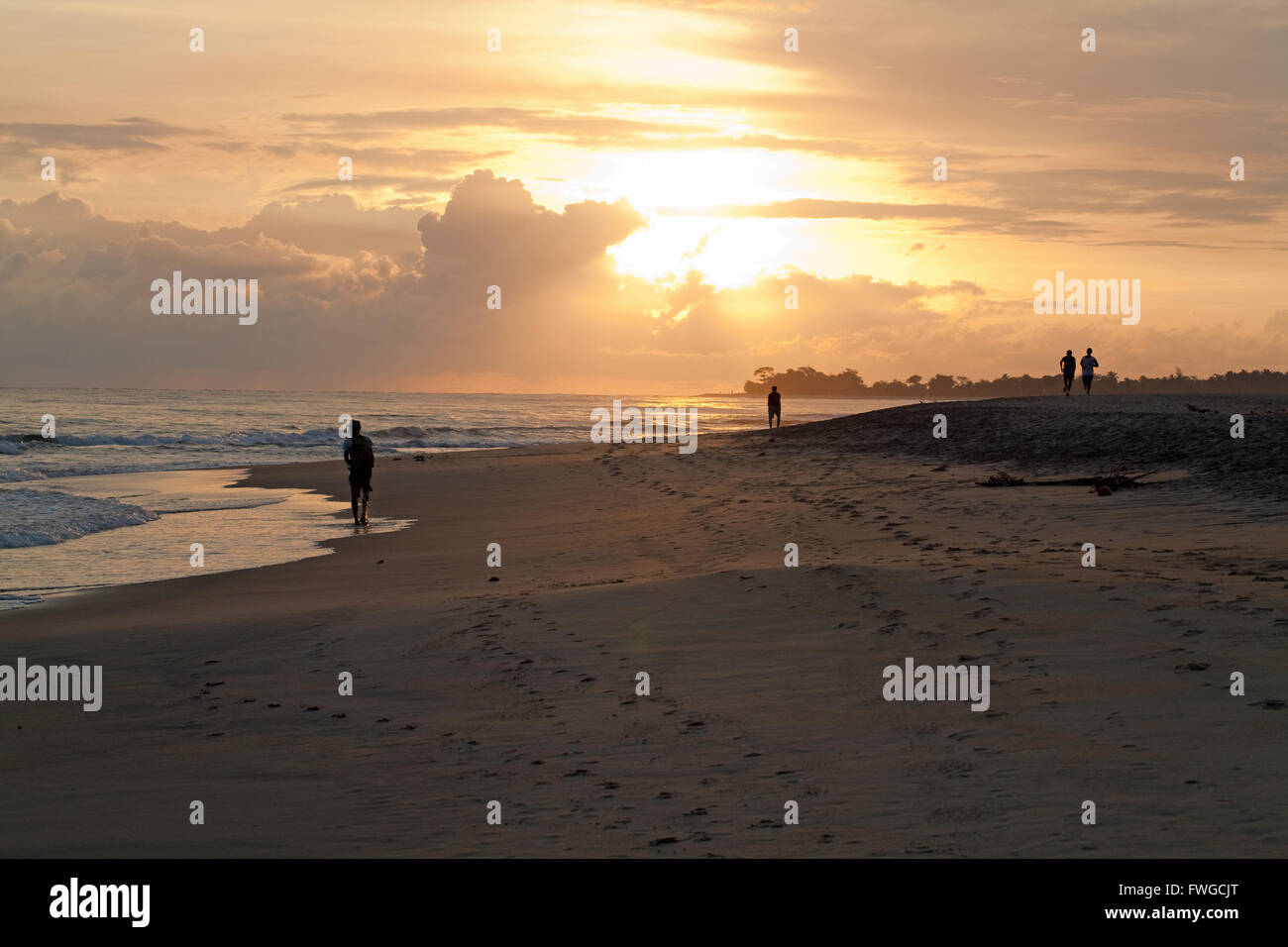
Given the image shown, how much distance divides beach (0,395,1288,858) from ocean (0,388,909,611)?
8.24ft

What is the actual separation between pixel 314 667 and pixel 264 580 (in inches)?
241

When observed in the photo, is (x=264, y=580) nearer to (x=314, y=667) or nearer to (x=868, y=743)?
(x=314, y=667)

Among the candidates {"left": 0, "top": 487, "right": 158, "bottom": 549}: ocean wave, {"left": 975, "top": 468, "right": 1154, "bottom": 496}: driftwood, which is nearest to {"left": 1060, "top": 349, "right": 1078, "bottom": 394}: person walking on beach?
{"left": 975, "top": 468, "right": 1154, "bottom": 496}: driftwood

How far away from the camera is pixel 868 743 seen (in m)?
6.61

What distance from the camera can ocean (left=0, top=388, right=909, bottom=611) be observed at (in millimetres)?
17312

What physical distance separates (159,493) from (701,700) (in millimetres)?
26379

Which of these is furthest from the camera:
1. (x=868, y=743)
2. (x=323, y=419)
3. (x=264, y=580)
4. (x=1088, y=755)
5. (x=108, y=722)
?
(x=323, y=419)

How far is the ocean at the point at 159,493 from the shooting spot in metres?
17.3

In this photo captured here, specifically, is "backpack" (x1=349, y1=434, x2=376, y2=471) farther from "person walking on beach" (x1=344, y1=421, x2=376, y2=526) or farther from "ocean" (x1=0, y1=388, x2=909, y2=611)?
"ocean" (x1=0, y1=388, x2=909, y2=611)

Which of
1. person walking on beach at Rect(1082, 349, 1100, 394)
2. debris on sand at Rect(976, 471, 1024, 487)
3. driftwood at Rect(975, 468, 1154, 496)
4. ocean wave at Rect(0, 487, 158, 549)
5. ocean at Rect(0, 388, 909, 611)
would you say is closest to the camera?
ocean at Rect(0, 388, 909, 611)

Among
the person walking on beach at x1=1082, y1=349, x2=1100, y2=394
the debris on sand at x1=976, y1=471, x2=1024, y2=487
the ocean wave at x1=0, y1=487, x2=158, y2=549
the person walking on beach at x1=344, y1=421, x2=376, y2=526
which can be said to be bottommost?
the ocean wave at x1=0, y1=487, x2=158, y2=549

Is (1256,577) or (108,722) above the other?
(1256,577)
